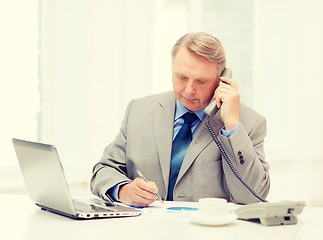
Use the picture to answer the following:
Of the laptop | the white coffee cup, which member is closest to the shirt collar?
the laptop

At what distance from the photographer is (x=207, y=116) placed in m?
2.05

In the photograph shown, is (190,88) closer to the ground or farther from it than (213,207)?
farther from it

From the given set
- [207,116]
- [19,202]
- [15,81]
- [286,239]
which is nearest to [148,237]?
[286,239]

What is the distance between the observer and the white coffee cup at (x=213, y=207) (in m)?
1.30

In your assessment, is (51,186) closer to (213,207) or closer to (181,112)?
(213,207)

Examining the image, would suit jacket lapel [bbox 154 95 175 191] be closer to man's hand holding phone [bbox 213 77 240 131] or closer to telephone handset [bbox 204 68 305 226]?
man's hand holding phone [bbox 213 77 240 131]

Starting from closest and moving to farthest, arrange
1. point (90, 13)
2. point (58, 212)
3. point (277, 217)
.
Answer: point (277, 217)
point (58, 212)
point (90, 13)

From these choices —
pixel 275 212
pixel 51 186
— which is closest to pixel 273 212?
pixel 275 212

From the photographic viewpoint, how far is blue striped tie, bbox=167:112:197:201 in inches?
80.4

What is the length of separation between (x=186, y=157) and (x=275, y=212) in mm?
709

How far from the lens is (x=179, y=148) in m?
2.07

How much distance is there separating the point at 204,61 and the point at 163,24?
6.82 feet

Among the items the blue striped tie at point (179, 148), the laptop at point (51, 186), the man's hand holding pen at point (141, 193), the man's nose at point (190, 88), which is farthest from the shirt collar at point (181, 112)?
A: the laptop at point (51, 186)

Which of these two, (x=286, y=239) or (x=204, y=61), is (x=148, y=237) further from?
(x=204, y=61)
